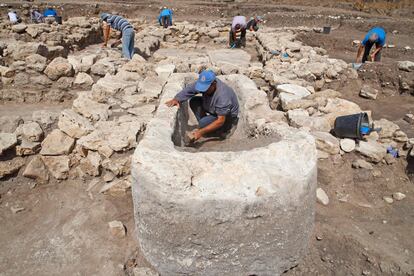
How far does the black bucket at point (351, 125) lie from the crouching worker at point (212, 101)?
1.43m

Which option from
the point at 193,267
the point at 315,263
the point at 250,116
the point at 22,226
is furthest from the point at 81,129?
the point at 315,263

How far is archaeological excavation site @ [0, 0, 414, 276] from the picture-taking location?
2.37 m

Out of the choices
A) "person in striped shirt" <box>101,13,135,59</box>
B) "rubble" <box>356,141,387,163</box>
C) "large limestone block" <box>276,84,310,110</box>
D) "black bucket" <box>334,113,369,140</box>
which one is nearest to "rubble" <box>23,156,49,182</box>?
"large limestone block" <box>276,84,310,110</box>

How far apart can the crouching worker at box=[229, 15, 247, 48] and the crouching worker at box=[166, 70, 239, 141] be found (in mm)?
6494

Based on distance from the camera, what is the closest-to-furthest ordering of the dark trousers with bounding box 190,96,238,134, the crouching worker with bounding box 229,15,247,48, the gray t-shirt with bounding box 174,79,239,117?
Answer: 1. the gray t-shirt with bounding box 174,79,239,117
2. the dark trousers with bounding box 190,96,238,134
3. the crouching worker with bounding box 229,15,247,48

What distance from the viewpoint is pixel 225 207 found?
7.36 feet

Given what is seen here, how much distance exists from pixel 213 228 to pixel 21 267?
203 centimetres

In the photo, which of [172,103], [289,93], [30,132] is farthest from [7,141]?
[289,93]

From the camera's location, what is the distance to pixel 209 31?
11.4m

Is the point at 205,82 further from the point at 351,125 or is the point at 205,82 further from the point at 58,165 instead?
the point at 58,165

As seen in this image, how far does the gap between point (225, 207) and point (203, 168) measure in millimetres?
360

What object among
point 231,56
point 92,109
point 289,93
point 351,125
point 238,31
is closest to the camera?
point 351,125

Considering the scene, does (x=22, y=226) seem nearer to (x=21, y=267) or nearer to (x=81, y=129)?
(x=21, y=267)

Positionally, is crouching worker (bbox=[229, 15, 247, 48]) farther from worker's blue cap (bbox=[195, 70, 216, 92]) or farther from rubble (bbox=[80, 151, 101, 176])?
rubble (bbox=[80, 151, 101, 176])
